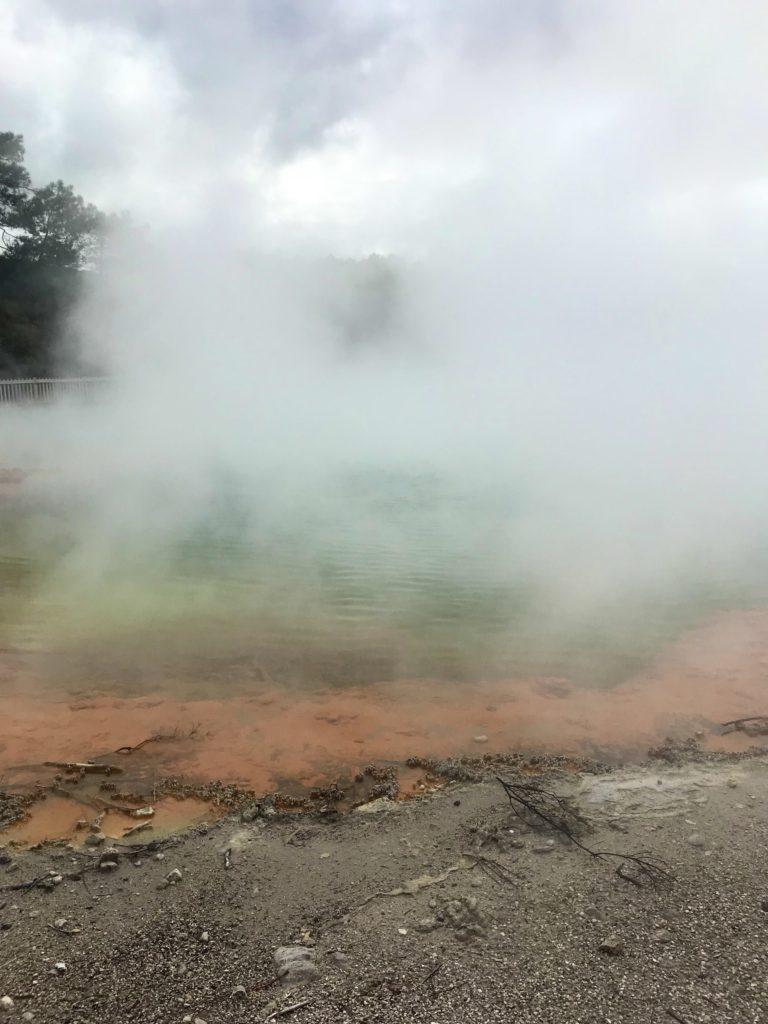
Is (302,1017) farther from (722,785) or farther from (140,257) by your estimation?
(140,257)

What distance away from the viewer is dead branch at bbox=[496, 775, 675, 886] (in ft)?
8.09

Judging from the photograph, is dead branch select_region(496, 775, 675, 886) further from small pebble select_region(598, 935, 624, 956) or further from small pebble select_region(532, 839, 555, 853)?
small pebble select_region(598, 935, 624, 956)

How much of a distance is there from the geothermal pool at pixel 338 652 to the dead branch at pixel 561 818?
59 cm

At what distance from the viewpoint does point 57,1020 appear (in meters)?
1.92

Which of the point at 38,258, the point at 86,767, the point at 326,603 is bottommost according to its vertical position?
the point at 86,767

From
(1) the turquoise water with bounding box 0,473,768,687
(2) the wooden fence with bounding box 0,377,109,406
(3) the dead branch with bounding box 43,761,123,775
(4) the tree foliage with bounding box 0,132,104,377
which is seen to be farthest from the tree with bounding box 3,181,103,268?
(3) the dead branch with bounding box 43,761,123,775

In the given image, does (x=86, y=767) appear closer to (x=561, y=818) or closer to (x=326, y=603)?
(x=561, y=818)

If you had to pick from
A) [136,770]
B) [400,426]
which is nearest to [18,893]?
[136,770]

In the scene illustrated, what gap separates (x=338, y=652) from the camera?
4875mm

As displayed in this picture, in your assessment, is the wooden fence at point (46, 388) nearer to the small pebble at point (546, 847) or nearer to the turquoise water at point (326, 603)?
the turquoise water at point (326, 603)

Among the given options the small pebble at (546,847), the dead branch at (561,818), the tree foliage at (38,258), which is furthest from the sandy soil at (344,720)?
the tree foliage at (38,258)

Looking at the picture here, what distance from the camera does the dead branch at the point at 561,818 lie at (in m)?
2.46

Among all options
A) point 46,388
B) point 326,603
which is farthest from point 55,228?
point 326,603

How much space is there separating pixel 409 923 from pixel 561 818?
0.88 m
